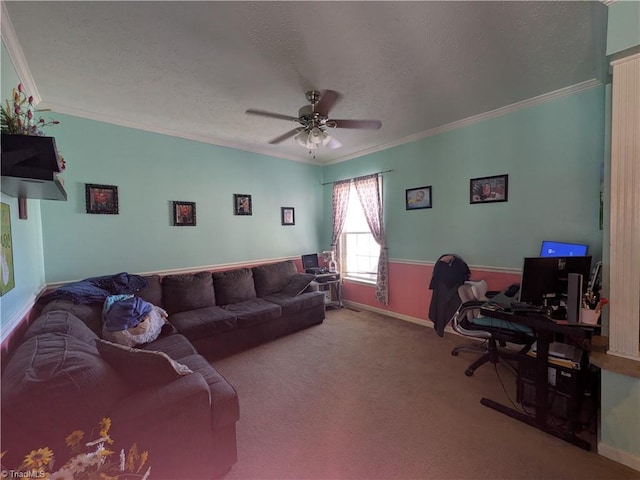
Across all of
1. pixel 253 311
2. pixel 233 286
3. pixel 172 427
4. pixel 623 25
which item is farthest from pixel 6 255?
pixel 623 25

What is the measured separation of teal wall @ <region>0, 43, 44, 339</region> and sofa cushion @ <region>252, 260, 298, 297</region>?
231 centimetres

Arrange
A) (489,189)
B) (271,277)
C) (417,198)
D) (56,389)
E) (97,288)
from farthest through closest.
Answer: (271,277) → (417,198) → (489,189) → (97,288) → (56,389)

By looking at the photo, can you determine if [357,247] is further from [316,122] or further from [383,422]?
[383,422]

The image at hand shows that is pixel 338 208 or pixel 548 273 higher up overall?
pixel 338 208

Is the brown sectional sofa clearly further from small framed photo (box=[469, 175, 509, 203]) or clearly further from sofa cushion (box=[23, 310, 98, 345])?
small framed photo (box=[469, 175, 509, 203])

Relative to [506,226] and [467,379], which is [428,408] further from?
[506,226]

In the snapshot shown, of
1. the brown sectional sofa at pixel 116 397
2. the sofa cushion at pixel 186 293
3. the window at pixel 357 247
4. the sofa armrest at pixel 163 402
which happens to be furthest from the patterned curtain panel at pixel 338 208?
the sofa armrest at pixel 163 402

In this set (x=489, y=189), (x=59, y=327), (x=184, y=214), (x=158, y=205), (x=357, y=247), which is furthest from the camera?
(x=357, y=247)

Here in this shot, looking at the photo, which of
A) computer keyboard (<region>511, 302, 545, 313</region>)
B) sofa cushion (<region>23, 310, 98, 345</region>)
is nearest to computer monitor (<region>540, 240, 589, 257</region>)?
computer keyboard (<region>511, 302, 545, 313</region>)

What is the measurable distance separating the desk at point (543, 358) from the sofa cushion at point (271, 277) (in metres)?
2.90

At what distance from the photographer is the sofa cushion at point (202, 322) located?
2826mm

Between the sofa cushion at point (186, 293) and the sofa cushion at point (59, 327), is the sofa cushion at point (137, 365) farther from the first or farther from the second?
the sofa cushion at point (186, 293)

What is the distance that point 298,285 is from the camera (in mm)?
4031

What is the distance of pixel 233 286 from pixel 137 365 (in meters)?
2.26
